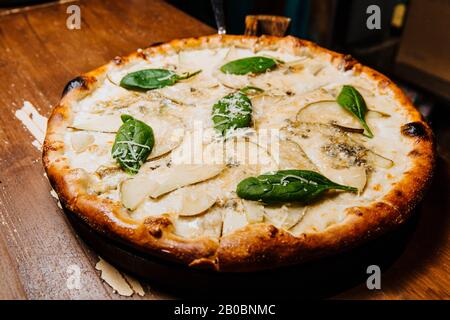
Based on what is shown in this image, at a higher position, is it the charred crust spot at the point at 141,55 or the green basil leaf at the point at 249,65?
the green basil leaf at the point at 249,65

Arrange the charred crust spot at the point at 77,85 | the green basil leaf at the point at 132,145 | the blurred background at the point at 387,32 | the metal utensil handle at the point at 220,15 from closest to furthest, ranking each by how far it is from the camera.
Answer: the green basil leaf at the point at 132,145
the charred crust spot at the point at 77,85
the metal utensil handle at the point at 220,15
the blurred background at the point at 387,32

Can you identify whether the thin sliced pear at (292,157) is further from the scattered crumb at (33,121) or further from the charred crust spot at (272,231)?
the scattered crumb at (33,121)

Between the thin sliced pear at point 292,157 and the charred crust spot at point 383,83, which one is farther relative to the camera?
the charred crust spot at point 383,83

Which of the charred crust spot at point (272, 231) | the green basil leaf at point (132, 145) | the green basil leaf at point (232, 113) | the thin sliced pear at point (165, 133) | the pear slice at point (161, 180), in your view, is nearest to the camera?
the charred crust spot at point (272, 231)

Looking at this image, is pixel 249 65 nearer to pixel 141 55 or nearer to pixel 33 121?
pixel 141 55

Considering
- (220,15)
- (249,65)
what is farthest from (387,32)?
(249,65)

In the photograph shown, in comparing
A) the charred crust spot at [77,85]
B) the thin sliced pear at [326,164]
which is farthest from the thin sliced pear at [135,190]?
the charred crust spot at [77,85]
